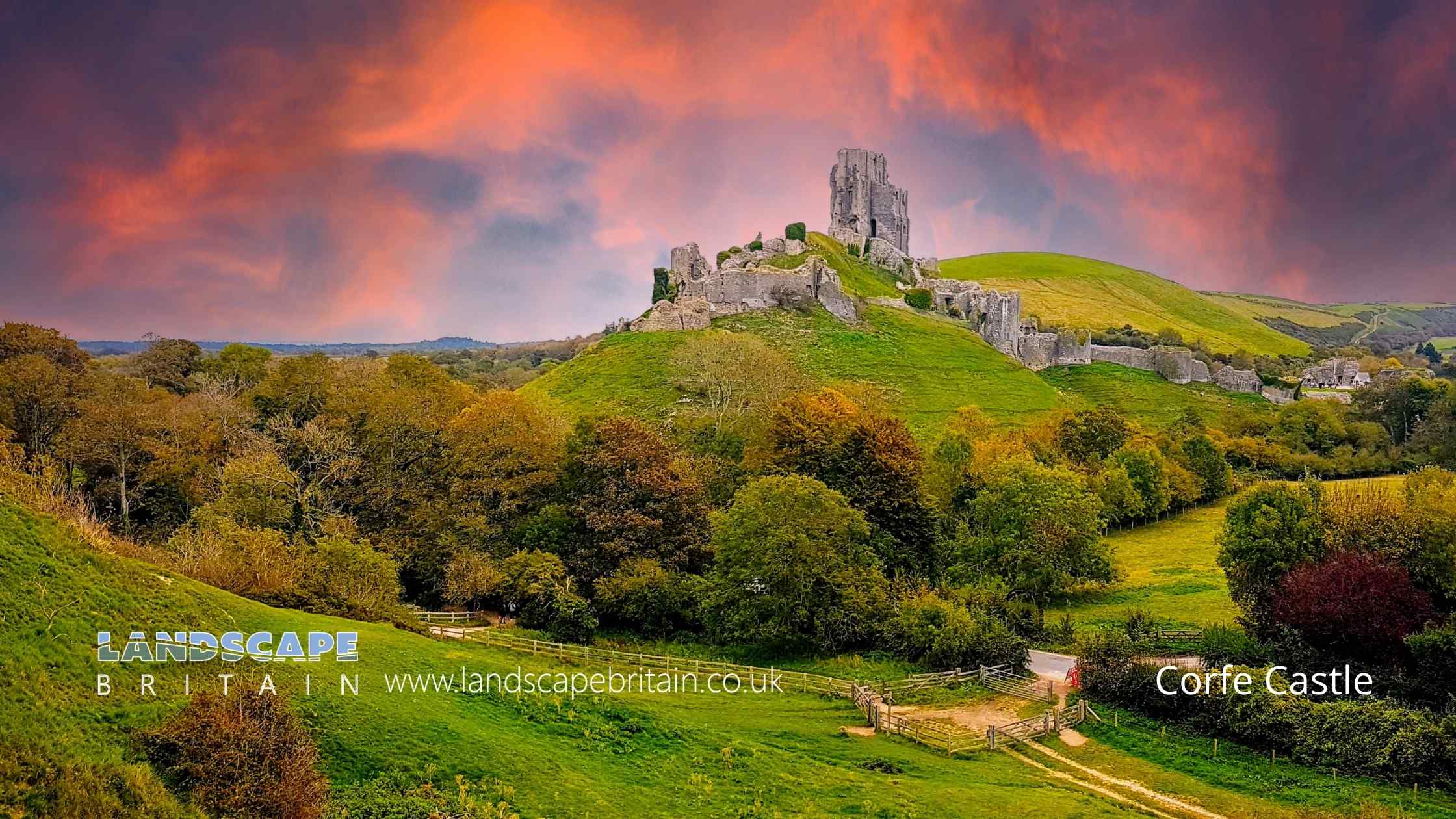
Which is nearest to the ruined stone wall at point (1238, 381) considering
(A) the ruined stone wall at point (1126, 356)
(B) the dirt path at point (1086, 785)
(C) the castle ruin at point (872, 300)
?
(C) the castle ruin at point (872, 300)

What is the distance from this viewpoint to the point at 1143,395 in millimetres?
107125

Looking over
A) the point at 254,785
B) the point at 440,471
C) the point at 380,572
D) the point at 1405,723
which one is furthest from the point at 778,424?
the point at 254,785

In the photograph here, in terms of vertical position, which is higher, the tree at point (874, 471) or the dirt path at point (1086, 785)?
the tree at point (874, 471)

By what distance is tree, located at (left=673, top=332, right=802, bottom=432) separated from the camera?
68.2 m

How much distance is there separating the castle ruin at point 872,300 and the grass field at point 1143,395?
2.92 m

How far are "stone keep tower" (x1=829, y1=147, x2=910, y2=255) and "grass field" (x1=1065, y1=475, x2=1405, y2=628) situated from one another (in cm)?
7728

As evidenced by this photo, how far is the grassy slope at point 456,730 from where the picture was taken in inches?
681

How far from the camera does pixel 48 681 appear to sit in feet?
55.2

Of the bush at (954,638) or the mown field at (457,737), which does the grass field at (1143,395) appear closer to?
the bush at (954,638)

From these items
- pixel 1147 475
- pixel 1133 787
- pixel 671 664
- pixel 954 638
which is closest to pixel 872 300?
pixel 1147 475

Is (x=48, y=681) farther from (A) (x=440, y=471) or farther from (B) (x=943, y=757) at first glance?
(A) (x=440, y=471)

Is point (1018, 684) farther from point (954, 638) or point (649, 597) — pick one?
point (649, 597)

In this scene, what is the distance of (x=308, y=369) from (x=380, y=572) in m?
27.5

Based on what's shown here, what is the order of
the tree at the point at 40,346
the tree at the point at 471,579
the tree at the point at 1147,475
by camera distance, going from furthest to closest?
1. the tree at the point at 1147,475
2. the tree at the point at 40,346
3. the tree at the point at 471,579
